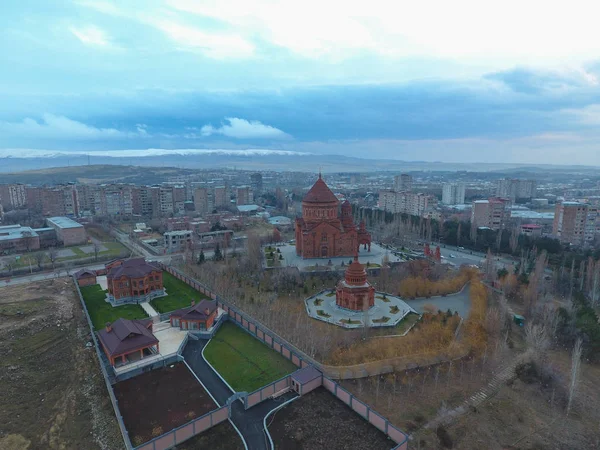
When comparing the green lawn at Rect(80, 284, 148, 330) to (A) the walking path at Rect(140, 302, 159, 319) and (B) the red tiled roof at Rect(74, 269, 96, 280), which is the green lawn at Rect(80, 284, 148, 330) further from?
(B) the red tiled roof at Rect(74, 269, 96, 280)

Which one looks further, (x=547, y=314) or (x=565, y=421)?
(x=547, y=314)

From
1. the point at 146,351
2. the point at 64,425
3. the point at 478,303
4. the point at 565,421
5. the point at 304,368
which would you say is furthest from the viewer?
the point at 478,303

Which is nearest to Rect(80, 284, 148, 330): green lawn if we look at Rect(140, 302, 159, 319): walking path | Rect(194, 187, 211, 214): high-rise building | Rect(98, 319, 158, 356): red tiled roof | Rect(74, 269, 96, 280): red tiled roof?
Rect(140, 302, 159, 319): walking path

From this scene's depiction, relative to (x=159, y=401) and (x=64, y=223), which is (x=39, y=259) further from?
(x=159, y=401)

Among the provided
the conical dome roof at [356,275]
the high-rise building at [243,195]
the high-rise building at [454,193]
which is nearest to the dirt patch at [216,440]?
the conical dome roof at [356,275]

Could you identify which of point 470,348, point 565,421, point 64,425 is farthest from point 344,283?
point 64,425

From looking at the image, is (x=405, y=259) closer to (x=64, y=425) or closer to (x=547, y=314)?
(x=547, y=314)

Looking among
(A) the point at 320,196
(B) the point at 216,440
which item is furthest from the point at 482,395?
(A) the point at 320,196
